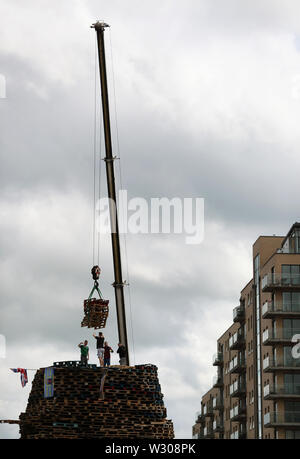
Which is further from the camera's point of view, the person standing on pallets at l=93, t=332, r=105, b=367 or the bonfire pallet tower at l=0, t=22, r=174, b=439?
the person standing on pallets at l=93, t=332, r=105, b=367

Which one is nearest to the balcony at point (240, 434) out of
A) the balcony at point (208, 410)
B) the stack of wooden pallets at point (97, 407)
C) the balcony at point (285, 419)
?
the balcony at point (285, 419)

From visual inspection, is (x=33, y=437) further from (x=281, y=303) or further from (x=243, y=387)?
(x=243, y=387)

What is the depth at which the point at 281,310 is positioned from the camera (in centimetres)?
9138

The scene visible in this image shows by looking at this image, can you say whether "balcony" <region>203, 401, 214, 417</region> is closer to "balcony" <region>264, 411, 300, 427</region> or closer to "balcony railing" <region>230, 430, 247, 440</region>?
"balcony railing" <region>230, 430, 247, 440</region>

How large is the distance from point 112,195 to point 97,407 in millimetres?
10311

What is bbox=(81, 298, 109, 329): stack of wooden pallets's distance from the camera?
3744 centimetres

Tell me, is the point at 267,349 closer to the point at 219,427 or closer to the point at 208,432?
the point at 219,427

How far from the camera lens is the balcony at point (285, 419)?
87.3 meters

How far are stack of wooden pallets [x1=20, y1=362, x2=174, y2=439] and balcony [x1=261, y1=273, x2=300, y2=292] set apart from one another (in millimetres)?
55174

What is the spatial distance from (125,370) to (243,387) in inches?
2682

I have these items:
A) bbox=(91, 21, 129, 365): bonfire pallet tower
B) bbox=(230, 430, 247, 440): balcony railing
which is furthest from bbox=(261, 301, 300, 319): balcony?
bbox=(91, 21, 129, 365): bonfire pallet tower

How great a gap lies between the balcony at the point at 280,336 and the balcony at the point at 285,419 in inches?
249
